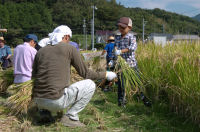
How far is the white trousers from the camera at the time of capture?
8.59 feet

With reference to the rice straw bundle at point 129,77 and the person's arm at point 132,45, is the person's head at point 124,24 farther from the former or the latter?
the rice straw bundle at point 129,77

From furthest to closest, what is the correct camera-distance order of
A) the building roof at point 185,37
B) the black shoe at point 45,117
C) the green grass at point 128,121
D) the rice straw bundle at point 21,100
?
the building roof at point 185,37 → the rice straw bundle at point 21,100 → the black shoe at point 45,117 → the green grass at point 128,121

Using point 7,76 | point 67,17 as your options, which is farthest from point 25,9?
point 7,76

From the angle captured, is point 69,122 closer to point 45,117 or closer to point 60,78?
point 45,117

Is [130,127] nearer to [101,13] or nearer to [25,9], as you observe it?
[25,9]

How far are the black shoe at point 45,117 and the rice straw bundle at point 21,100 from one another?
32cm

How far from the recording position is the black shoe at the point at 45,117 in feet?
9.21

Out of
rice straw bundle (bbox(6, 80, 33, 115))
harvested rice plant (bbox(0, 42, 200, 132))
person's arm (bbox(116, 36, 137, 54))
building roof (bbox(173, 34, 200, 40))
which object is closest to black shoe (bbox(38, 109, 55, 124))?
harvested rice plant (bbox(0, 42, 200, 132))

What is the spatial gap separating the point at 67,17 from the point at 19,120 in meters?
66.0

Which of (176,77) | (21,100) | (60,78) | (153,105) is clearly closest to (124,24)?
(176,77)

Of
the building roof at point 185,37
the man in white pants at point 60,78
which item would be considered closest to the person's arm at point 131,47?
the man in white pants at point 60,78

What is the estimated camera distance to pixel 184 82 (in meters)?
2.86

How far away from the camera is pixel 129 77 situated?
336 cm

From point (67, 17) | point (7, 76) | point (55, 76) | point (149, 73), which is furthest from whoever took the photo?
point (67, 17)
